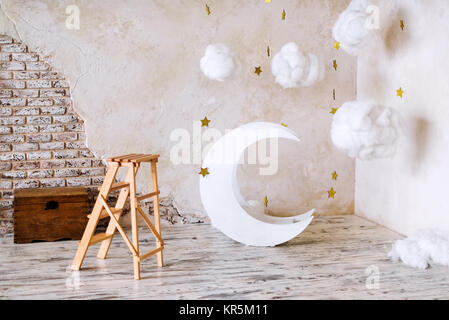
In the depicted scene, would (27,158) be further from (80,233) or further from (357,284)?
(357,284)

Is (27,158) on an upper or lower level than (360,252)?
upper

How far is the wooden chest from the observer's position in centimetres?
345

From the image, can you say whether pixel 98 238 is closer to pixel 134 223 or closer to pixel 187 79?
pixel 134 223

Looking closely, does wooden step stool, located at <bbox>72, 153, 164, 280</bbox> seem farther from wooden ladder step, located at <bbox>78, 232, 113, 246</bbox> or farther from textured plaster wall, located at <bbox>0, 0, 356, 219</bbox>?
textured plaster wall, located at <bbox>0, 0, 356, 219</bbox>

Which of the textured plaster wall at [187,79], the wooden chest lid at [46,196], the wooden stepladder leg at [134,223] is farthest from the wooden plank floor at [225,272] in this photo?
the textured plaster wall at [187,79]

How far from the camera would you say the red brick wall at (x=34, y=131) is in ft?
→ 12.1

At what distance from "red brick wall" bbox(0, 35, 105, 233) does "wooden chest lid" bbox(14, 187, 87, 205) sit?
0.22 metres

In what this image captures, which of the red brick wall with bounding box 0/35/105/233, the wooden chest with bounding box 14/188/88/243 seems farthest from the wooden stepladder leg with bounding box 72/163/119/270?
the red brick wall with bounding box 0/35/105/233

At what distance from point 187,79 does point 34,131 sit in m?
1.33

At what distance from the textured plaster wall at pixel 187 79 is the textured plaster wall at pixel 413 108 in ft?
1.48

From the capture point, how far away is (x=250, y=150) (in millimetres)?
4086

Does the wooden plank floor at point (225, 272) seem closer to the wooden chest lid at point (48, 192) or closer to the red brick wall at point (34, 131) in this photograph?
the wooden chest lid at point (48, 192)

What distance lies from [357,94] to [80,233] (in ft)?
8.88
